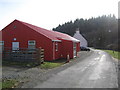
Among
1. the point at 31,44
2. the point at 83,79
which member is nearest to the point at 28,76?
the point at 83,79

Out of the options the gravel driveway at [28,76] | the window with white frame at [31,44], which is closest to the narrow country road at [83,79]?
the gravel driveway at [28,76]

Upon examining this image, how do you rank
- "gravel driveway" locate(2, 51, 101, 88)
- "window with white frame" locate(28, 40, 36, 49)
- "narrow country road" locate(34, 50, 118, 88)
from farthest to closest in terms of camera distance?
"window with white frame" locate(28, 40, 36, 49), "gravel driveway" locate(2, 51, 101, 88), "narrow country road" locate(34, 50, 118, 88)

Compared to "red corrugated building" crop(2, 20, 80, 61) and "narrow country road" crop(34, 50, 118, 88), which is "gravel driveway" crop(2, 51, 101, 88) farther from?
"red corrugated building" crop(2, 20, 80, 61)

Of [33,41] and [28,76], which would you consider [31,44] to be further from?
[28,76]

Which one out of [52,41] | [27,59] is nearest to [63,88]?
[27,59]

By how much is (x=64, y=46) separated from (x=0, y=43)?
10.4 m

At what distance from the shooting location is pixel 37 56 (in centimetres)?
1372

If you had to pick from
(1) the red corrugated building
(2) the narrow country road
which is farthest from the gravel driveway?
(1) the red corrugated building

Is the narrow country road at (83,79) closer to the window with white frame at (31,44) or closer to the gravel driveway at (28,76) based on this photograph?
the gravel driveway at (28,76)

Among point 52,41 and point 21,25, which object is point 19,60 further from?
point 21,25

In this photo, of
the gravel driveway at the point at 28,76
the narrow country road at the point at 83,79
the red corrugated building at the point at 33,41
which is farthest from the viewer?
the red corrugated building at the point at 33,41

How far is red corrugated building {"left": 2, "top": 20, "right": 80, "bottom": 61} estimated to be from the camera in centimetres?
1769

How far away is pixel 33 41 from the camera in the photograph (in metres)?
18.6

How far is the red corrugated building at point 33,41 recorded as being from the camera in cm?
1769
